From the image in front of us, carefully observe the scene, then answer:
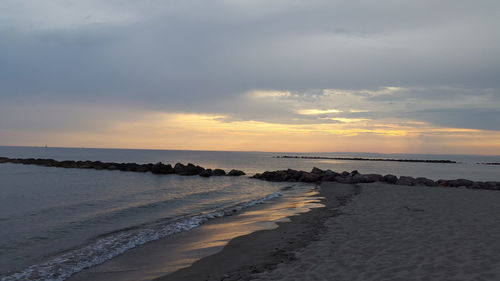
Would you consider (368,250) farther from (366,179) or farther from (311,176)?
(311,176)

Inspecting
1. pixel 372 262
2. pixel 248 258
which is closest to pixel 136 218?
pixel 248 258

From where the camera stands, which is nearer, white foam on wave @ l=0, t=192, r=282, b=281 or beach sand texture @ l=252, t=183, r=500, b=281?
beach sand texture @ l=252, t=183, r=500, b=281

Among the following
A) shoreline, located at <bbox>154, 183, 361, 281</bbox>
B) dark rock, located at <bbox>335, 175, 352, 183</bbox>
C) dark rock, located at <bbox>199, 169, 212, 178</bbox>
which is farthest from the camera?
dark rock, located at <bbox>199, 169, 212, 178</bbox>

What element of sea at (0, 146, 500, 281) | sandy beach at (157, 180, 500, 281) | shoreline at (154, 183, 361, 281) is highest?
sandy beach at (157, 180, 500, 281)

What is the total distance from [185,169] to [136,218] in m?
28.2

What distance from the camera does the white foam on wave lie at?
7.69m

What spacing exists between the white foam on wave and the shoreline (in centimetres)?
252

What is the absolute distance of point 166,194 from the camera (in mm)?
Answer: 22891

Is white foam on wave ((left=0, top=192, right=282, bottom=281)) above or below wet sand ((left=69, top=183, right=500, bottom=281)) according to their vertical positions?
below

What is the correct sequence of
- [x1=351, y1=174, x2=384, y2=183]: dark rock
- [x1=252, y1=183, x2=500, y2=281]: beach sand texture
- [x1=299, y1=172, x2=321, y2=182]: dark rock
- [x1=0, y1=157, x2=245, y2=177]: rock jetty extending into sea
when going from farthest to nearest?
[x1=0, y1=157, x2=245, y2=177]: rock jetty extending into sea
[x1=299, y1=172, x2=321, y2=182]: dark rock
[x1=351, y1=174, x2=384, y2=183]: dark rock
[x1=252, y1=183, x2=500, y2=281]: beach sand texture

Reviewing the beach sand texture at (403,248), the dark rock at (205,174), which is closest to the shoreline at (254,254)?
the beach sand texture at (403,248)

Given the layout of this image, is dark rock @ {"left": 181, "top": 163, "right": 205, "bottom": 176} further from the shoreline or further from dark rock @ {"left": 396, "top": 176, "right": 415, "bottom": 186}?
the shoreline

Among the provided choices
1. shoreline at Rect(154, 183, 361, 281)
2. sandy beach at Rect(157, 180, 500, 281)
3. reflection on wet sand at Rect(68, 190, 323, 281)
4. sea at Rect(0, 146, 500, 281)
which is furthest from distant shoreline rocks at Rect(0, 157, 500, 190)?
shoreline at Rect(154, 183, 361, 281)

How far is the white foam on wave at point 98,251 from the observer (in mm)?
7691
